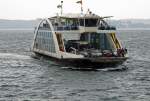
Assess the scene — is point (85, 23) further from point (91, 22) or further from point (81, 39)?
point (81, 39)

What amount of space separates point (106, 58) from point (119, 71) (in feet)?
7.89

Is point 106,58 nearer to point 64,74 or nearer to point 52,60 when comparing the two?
point 64,74

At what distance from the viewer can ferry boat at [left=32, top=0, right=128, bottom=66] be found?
192ft

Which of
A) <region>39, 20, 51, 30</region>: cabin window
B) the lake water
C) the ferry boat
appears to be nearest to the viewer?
the lake water

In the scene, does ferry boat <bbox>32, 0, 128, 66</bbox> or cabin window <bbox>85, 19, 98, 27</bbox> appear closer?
ferry boat <bbox>32, 0, 128, 66</bbox>

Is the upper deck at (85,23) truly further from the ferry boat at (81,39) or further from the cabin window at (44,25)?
the cabin window at (44,25)

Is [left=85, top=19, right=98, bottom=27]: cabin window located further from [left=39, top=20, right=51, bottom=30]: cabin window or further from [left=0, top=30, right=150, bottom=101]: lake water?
[left=39, top=20, right=51, bottom=30]: cabin window

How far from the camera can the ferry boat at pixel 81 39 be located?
192ft

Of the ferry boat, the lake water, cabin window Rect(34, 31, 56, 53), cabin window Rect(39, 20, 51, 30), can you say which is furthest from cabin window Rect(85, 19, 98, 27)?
cabin window Rect(39, 20, 51, 30)

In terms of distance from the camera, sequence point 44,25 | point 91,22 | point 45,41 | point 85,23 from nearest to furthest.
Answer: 1. point 85,23
2. point 91,22
3. point 45,41
4. point 44,25

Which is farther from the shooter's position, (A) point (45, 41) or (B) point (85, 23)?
(A) point (45, 41)

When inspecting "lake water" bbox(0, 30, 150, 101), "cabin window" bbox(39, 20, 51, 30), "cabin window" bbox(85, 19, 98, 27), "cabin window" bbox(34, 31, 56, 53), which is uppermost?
"cabin window" bbox(85, 19, 98, 27)

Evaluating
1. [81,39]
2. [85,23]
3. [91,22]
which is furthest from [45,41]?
[91,22]

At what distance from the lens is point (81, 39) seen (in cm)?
6688
